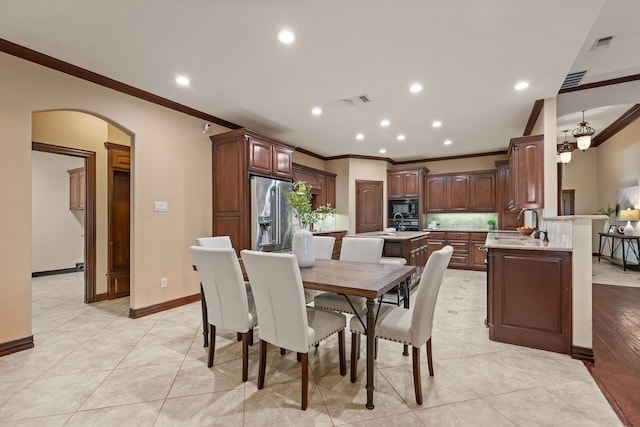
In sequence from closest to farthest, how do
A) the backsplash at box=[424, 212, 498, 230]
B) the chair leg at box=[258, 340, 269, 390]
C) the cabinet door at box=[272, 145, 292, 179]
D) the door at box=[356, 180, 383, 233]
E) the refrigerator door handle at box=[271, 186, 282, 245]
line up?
the chair leg at box=[258, 340, 269, 390] < the refrigerator door handle at box=[271, 186, 282, 245] < the cabinet door at box=[272, 145, 292, 179] < the door at box=[356, 180, 383, 233] < the backsplash at box=[424, 212, 498, 230]

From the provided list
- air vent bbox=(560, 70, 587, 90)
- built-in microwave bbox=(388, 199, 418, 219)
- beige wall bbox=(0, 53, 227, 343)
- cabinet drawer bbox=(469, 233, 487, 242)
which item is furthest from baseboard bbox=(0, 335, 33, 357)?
cabinet drawer bbox=(469, 233, 487, 242)

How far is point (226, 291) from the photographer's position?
7.00 feet

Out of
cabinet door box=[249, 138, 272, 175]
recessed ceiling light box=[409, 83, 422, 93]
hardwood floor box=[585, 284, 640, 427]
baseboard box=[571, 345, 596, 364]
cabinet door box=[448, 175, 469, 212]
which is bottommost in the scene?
hardwood floor box=[585, 284, 640, 427]

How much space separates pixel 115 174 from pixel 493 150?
7506mm

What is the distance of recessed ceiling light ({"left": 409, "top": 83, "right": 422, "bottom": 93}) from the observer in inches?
134

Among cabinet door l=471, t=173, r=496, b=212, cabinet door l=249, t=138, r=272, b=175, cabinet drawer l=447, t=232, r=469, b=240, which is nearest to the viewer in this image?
cabinet door l=249, t=138, r=272, b=175

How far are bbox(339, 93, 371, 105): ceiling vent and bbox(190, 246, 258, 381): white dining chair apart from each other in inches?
106

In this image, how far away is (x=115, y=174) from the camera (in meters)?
4.40

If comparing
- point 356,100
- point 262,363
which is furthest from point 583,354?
point 356,100

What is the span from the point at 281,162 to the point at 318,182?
1.92 m

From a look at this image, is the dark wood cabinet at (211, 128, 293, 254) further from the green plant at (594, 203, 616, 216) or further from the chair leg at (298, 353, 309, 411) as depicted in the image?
the green plant at (594, 203, 616, 216)

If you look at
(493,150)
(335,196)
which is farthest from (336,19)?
(493,150)

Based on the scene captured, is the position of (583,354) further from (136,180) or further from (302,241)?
(136,180)

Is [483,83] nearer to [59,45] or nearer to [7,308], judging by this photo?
[59,45]
